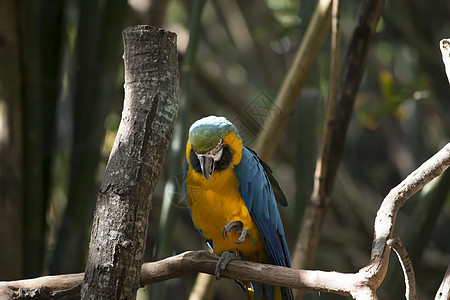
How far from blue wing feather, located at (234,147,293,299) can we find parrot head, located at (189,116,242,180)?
12 centimetres

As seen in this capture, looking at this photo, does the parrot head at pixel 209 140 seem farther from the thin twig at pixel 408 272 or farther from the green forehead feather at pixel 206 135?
the thin twig at pixel 408 272

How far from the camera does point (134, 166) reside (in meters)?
1.12

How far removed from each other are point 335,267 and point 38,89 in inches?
87.7

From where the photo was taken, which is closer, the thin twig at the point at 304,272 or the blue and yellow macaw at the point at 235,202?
the thin twig at the point at 304,272

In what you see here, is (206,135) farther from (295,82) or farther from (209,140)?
(295,82)

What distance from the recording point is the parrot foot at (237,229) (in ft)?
5.25

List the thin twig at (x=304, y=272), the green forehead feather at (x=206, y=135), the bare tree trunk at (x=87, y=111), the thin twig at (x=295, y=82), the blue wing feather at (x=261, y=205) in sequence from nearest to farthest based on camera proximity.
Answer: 1. the thin twig at (x=304, y=272)
2. the green forehead feather at (x=206, y=135)
3. the blue wing feather at (x=261, y=205)
4. the thin twig at (x=295, y=82)
5. the bare tree trunk at (x=87, y=111)

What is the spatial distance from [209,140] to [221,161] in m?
0.13

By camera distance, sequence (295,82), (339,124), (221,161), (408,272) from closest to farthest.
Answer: (408,272) → (221,161) → (295,82) → (339,124)

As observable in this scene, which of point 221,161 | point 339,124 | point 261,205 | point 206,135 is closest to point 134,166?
point 206,135

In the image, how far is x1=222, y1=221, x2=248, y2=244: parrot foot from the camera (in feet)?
5.25

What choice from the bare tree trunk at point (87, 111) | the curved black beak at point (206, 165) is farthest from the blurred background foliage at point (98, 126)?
the curved black beak at point (206, 165)

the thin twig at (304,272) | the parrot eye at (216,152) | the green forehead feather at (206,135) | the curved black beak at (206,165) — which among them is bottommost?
the thin twig at (304,272)

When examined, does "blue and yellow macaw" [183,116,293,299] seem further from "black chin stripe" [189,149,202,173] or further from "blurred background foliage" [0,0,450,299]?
"blurred background foliage" [0,0,450,299]
